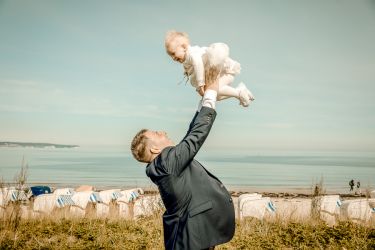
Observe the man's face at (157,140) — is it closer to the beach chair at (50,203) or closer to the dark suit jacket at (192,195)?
the dark suit jacket at (192,195)

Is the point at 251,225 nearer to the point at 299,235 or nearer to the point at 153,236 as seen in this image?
the point at 299,235

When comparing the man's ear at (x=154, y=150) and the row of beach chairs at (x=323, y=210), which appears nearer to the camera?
the man's ear at (x=154, y=150)

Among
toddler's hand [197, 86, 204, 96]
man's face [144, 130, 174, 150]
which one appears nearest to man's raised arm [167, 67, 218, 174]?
man's face [144, 130, 174, 150]

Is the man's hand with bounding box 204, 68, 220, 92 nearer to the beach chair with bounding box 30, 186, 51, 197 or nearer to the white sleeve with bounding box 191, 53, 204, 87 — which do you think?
the white sleeve with bounding box 191, 53, 204, 87

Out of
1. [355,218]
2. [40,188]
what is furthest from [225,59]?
[40,188]

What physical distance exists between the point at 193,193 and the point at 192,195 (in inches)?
0.6

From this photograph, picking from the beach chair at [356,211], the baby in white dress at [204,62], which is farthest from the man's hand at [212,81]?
the beach chair at [356,211]

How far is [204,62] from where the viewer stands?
3168 millimetres

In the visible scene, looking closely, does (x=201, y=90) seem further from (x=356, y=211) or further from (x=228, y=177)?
(x=228, y=177)

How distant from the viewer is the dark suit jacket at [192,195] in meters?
2.44

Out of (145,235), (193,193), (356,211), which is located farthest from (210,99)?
(356,211)

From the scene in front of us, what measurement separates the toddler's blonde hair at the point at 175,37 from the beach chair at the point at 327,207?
21.6 ft

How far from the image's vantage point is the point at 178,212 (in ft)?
8.62

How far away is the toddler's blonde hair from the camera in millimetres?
3332
